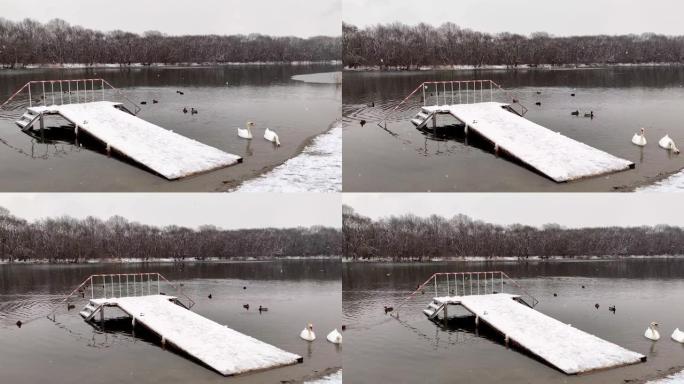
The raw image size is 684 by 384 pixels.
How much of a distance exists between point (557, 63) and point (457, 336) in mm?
9357

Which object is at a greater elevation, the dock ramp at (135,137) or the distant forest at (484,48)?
the distant forest at (484,48)

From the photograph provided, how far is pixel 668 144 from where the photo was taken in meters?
24.3

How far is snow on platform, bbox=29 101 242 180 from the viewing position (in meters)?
22.1

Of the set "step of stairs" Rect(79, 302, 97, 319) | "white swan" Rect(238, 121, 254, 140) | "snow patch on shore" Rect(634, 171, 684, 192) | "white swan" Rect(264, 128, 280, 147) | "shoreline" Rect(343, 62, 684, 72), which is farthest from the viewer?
"shoreline" Rect(343, 62, 684, 72)

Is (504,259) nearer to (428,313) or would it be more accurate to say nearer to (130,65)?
(428,313)

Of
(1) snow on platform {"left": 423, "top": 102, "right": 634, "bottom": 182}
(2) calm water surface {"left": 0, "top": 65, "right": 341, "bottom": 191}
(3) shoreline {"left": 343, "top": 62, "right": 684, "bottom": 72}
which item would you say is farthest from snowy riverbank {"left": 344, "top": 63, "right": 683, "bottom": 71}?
(1) snow on platform {"left": 423, "top": 102, "right": 634, "bottom": 182}

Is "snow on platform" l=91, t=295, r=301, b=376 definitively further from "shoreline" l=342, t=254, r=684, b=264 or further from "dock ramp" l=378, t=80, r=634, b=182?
"dock ramp" l=378, t=80, r=634, b=182

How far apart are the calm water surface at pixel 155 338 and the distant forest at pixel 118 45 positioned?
678 cm

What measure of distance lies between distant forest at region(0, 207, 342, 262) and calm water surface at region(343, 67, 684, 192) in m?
2.26

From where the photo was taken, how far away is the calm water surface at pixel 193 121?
22.5 meters

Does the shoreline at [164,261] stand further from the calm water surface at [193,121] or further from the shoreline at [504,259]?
the calm water surface at [193,121]

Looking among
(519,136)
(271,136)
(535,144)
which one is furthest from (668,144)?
(271,136)

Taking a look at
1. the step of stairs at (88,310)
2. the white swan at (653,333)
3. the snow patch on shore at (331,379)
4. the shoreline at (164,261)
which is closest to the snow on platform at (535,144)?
the white swan at (653,333)

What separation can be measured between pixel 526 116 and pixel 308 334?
27.1 feet
